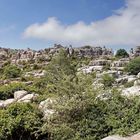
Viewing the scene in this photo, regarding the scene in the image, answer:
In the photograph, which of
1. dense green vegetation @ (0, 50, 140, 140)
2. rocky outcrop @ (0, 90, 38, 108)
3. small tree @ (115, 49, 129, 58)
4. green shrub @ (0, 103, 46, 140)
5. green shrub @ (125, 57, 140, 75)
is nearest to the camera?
dense green vegetation @ (0, 50, 140, 140)

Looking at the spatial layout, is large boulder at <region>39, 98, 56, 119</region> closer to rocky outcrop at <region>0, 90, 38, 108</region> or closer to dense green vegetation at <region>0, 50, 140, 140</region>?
dense green vegetation at <region>0, 50, 140, 140</region>

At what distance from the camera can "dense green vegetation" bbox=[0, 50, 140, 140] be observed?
18.2 m

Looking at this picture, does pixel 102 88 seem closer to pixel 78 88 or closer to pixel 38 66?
pixel 78 88

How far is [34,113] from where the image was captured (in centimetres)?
2122

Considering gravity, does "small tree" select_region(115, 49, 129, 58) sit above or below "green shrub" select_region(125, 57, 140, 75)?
above

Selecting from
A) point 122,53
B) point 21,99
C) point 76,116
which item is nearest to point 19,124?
point 76,116

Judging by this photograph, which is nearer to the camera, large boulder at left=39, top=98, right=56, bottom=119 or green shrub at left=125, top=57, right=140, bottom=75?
large boulder at left=39, top=98, right=56, bottom=119

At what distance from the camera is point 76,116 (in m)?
19.5

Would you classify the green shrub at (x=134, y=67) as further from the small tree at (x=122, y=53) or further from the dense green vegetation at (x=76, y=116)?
the dense green vegetation at (x=76, y=116)

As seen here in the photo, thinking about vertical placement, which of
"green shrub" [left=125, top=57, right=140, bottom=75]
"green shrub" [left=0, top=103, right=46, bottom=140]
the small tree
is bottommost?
Answer: "green shrub" [left=0, top=103, right=46, bottom=140]

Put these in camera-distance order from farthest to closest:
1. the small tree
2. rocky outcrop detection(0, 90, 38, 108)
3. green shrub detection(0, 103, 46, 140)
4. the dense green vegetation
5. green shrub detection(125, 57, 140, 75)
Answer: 1. the small tree
2. green shrub detection(125, 57, 140, 75)
3. rocky outcrop detection(0, 90, 38, 108)
4. green shrub detection(0, 103, 46, 140)
5. the dense green vegetation

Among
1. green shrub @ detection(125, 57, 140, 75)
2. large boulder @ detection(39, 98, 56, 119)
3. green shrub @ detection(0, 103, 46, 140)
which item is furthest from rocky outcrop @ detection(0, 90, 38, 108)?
green shrub @ detection(125, 57, 140, 75)

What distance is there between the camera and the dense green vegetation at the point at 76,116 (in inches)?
717

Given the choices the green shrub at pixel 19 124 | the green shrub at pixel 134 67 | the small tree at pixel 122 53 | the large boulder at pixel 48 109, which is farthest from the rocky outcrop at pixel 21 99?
the small tree at pixel 122 53
